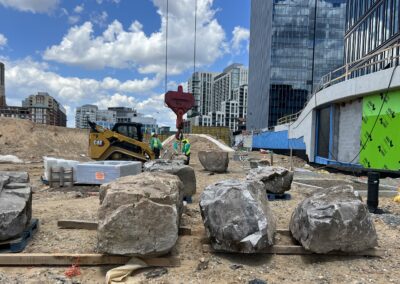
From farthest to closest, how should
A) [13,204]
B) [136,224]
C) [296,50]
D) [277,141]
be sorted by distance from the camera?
[296,50] → [277,141] → [13,204] → [136,224]

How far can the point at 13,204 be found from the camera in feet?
17.1

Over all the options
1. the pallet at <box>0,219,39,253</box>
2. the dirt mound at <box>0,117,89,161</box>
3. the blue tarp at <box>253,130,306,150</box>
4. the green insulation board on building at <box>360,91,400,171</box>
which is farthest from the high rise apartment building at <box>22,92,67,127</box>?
the pallet at <box>0,219,39,253</box>

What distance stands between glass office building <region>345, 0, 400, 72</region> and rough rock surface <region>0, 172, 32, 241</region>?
989 inches

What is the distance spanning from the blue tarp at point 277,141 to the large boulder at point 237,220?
19408mm

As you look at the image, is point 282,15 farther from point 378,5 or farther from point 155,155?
point 155,155

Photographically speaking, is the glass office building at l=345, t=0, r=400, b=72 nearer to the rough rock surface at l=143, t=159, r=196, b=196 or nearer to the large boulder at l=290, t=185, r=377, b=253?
the rough rock surface at l=143, t=159, r=196, b=196

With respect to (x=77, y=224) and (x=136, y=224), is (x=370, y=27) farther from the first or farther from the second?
(x=136, y=224)

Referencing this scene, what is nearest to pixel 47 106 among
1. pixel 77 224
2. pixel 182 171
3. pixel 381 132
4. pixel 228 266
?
pixel 381 132

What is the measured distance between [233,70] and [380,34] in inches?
4091

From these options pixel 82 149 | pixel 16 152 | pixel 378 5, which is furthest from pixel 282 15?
pixel 16 152

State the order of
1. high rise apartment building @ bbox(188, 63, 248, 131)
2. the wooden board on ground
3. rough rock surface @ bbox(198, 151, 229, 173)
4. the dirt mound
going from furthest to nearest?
1. high rise apartment building @ bbox(188, 63, 248, 131)
2. the dirt mound
3. rough rock surface @ bbox(198, 151, 229, 173)
4. the wooden board on ground

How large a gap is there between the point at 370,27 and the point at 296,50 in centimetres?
4517

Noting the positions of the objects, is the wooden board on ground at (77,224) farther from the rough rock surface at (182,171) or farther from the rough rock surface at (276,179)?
the rough rock surface at (276,179)

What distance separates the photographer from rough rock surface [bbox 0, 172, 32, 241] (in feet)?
16.2
